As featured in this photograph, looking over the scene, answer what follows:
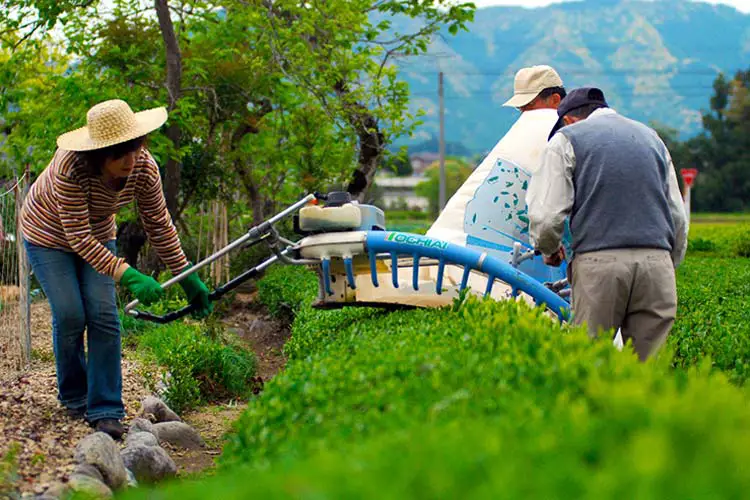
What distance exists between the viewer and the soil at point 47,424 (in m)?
4.58

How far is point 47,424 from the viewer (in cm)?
571

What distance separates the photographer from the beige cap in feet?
21.5

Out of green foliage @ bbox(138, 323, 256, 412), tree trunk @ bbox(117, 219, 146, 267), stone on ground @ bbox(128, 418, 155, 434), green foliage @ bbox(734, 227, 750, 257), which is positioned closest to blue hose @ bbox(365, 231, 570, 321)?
stone on ground @ bbox(128, 418, 155, 434)

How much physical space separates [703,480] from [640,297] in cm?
328

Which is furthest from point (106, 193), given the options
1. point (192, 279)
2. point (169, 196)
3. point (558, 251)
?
point (169, 196)

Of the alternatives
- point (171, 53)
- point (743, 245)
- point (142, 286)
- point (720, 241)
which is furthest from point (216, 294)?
point (720, 241)

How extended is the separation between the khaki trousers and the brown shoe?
2612 millimetres

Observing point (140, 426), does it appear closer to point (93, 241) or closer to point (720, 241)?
point (93, 241)

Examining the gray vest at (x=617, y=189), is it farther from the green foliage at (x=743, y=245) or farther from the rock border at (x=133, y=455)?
the green foliage at (x=743, y=245)

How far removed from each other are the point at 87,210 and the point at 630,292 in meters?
2.93

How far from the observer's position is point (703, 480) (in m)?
2.05

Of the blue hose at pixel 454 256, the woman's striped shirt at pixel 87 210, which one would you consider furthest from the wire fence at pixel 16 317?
the blue hose at pixel 454 256

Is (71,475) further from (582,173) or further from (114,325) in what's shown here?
(582,173)

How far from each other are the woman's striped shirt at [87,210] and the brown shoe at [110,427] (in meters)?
0.85
